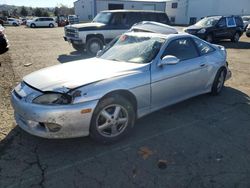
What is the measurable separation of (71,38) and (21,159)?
30.2 feet

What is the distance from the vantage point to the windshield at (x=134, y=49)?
14.4ft

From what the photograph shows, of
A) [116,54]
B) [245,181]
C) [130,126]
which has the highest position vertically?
[116,54]

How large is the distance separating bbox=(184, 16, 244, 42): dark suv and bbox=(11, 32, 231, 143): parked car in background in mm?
11135

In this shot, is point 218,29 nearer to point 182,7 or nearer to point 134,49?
point 134,49

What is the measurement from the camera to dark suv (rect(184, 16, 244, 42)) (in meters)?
15.7

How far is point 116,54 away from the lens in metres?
4.81

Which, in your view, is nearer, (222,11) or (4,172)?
(4,172)

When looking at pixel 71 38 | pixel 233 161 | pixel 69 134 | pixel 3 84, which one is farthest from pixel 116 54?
pixel 71 38

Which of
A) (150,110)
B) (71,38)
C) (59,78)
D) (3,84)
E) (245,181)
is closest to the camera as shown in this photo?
(245,181)

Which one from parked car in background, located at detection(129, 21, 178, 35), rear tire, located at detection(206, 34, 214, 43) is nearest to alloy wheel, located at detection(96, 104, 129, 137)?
parked car in background, located at detection(129, 21, 178, 35)

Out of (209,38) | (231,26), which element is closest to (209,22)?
(209,38)

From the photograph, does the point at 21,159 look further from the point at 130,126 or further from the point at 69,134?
the point at 130,126

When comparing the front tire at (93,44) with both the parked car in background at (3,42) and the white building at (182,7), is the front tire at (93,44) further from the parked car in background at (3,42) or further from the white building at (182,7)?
the white building at (182,7)

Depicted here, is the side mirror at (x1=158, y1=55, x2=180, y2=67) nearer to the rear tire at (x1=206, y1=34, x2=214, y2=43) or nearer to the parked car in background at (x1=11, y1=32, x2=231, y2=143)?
the parked car in background at (x1=11, y1=32, x2=231, y2=143)
